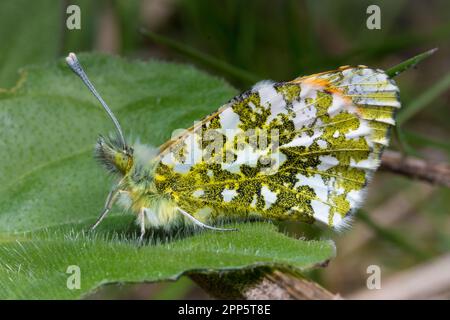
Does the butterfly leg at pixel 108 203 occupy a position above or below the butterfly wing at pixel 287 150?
below

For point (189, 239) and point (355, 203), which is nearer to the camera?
point (189, 239)

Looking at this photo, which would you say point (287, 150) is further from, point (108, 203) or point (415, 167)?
point (415, 167)

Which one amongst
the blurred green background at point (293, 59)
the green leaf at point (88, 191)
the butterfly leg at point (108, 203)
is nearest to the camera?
the green leaf at point (88, 191)

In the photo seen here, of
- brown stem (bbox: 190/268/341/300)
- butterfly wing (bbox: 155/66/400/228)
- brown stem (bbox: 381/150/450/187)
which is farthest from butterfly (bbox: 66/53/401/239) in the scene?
brown stem (bbox: 381/150/450/187)

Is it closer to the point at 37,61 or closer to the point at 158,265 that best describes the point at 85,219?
the point at 158,265

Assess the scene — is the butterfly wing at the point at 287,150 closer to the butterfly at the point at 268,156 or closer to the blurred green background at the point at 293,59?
the butterfly at the point at 268,156

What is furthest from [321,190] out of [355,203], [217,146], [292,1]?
[292,1]

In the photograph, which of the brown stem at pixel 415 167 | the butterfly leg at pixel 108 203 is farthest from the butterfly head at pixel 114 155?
the brown stem at pixel 415 167
